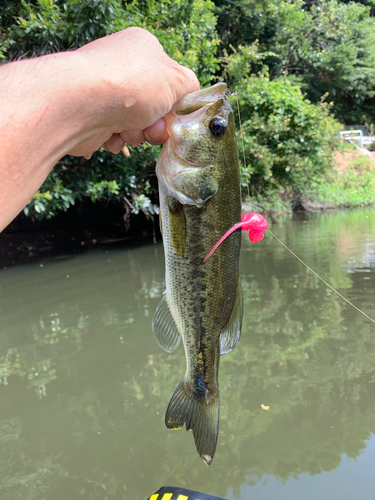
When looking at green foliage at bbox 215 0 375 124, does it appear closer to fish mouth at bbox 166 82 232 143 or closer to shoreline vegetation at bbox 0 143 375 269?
shoreline vegetation at bbox 0 143 375 269

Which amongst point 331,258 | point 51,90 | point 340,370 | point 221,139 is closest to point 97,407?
point 340,370

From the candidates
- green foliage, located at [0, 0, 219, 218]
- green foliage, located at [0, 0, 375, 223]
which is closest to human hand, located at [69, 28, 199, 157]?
green foliage, located at [0, 0, 375, 223]

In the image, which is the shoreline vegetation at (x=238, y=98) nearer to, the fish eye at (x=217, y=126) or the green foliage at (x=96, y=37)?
the green foliage at (x=96, y=37)

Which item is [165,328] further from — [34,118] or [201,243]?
[34,118]

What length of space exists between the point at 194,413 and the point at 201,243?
0.75 meters

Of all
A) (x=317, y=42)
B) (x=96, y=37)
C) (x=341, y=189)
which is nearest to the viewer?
(x=96, y=37)

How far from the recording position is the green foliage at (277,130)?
1156 centimetres

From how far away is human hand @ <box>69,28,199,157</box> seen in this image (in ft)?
3.80

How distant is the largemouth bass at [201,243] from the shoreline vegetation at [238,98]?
0.44 meters

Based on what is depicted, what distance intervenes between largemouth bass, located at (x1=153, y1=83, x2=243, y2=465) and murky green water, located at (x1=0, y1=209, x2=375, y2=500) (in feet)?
2.80

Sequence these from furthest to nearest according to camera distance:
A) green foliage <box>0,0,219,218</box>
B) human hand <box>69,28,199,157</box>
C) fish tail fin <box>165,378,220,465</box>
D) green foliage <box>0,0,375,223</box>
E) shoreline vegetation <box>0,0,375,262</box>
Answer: shoreline vegetation <box>0,0,375,262</box> < green foliage <box>0,0,375,223</box> < green foliage <box>0,0,219,218</box> < fish tail fin <box>165,378,220,465</box> < human hand <box>69,28,199,157</box>

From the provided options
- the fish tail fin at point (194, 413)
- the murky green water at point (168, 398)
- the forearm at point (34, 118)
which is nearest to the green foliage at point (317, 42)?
the murky green water at point (168, 398)

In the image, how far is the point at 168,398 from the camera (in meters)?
2.95

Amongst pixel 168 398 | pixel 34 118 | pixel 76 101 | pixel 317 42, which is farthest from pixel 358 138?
pixel 34 118
